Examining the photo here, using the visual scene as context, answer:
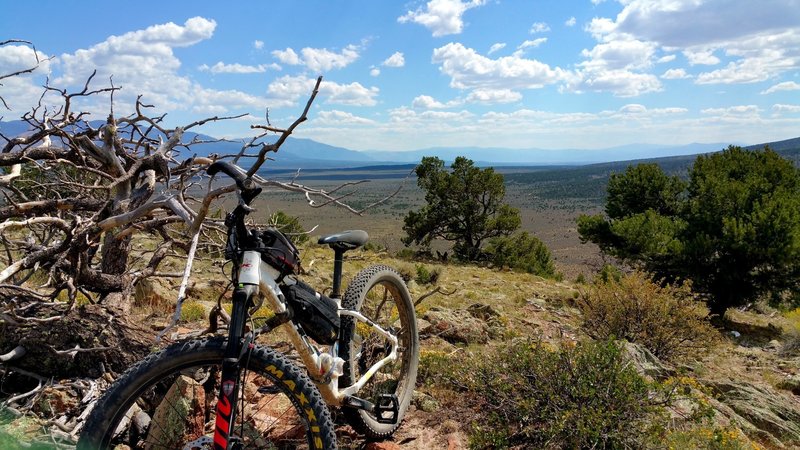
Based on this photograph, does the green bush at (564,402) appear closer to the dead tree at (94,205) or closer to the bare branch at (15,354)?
the dead tree at (94,205)

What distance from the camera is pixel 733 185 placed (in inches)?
663

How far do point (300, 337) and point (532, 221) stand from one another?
85.6 metres

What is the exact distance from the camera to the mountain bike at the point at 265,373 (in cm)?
227

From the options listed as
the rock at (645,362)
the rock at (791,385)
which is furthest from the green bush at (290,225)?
the rock at (791,385)

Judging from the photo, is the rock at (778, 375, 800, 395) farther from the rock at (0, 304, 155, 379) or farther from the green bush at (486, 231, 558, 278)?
the green bush at (486, 231, 558, 278)

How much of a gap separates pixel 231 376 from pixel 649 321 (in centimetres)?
719

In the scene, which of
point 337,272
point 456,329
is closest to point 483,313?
point 456,329

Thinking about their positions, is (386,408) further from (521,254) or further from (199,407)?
(521,254)

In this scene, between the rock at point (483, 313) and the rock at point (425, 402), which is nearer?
the rock at point (425, 402)

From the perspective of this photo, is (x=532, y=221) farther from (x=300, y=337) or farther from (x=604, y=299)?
(x=300, y=337)

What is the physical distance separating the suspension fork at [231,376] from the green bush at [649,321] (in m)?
6.55

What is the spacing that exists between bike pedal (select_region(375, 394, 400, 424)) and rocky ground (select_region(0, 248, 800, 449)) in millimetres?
158

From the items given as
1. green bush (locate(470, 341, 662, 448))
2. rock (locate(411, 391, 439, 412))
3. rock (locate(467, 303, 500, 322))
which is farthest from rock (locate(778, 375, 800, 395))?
rock (locate(411, 391, 439, 412))

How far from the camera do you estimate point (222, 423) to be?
225cm
